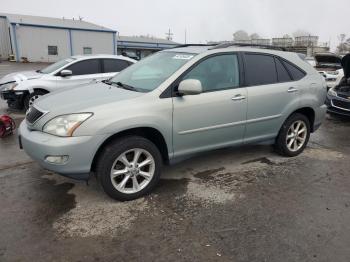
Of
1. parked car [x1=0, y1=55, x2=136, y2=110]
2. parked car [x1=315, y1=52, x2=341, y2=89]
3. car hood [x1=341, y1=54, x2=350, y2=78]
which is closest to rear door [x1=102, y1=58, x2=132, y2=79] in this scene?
parked car [x1=0, y1=55, x2=136, y2=110]

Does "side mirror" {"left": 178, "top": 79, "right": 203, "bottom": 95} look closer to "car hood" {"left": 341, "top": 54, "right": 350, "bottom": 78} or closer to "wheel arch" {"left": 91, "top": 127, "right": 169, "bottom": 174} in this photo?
"wheel arch" {"left": 91, "top": 127, "right": 169, "bottom": 174}

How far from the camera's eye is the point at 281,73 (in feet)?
16.1

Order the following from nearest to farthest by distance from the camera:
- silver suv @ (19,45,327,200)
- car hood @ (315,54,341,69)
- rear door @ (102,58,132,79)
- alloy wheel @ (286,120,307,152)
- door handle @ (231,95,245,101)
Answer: silver suv @ (19,45,327,200)
door handle @ (231,95,245,101)
alloy wheel @ (286,120,307,152)
rear door @ (102,58,132,79)
car hood @ (315,54,341,69)

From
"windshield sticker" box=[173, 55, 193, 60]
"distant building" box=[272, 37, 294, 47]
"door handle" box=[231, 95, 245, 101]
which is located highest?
"distant building" box=[272, 37, 294, 47]

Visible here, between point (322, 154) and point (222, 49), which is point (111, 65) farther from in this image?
point (322, 154)

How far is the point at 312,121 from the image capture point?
5.40m

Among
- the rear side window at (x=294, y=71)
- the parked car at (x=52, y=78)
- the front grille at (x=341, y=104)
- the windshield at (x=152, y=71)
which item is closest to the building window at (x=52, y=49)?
the parked car at (x=52, y=78)

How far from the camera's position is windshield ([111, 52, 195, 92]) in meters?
4.00

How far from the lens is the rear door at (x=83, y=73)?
826cm

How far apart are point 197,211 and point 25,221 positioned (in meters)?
1.74

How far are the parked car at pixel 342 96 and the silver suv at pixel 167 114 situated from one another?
3.20 m

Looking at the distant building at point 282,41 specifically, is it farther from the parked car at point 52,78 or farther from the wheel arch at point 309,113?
the wheel arch at point 309,113

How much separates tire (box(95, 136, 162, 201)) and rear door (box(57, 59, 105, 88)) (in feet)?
16.6

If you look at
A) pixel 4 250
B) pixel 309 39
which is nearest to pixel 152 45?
pixel 309 39
